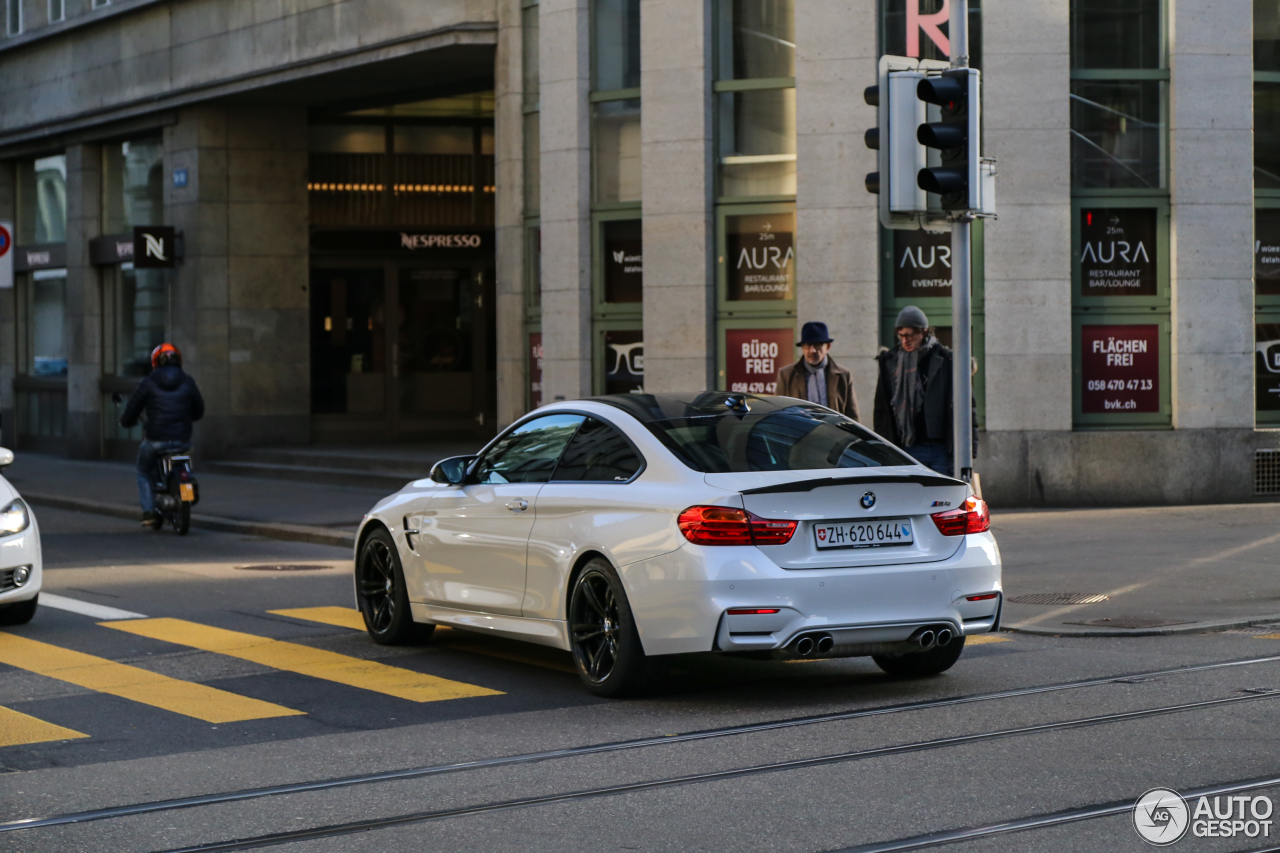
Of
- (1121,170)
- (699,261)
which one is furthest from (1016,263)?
(699,261)

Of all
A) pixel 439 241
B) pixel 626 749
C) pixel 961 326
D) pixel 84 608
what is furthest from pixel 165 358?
pixel 626 749

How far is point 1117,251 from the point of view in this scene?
1741 centimetres

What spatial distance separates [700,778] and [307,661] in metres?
3.66

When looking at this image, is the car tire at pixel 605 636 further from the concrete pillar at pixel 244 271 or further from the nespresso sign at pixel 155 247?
the nespresso sign at pixel 155 247

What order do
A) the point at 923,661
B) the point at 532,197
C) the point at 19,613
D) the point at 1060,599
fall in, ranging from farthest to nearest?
the point at 532,197 < the point at 1060,599 < the point at 19,613 < the point at 923,661

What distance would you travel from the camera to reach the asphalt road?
563 centimetres

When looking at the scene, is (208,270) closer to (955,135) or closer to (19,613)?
(19,613)

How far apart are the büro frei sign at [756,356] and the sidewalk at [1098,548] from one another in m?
2.94

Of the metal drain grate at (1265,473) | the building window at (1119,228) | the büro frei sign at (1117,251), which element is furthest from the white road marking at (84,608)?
the metal drain grate at (1265,473)

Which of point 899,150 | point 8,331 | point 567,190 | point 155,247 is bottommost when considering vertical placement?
point 8,331

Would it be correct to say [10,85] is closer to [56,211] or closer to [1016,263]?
[56,211]

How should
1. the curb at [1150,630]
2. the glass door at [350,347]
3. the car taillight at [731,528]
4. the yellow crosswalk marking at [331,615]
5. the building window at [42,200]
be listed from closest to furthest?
1. the car taillight at [731,528]
2. the curb at [1150,630]
3. the yellow crosswalk marking at [331,615]
4. the glass door at [350,347]
5. the building window at [42,200]

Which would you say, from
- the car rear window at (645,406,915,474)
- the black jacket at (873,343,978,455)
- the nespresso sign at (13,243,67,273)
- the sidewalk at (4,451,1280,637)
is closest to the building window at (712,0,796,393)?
the sidewalk at (4,451,1280,637)

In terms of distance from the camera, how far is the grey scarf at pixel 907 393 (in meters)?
11.5
